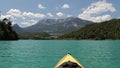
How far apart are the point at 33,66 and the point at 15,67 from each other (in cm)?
341

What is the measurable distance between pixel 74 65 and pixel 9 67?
21.6 meters

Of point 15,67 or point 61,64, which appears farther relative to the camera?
point 15,67

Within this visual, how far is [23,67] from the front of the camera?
→ 42.5 meters

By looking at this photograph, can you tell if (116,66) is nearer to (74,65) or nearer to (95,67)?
(95,67)

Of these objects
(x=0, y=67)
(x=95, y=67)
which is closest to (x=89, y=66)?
(x=95, y=67)

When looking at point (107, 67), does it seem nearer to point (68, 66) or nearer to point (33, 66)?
point (33, 66)

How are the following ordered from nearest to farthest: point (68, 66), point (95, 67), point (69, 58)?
point (68, 66)
point (69, 58)
point (95, 67)

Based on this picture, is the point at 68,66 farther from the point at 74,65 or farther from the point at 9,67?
the point at 9,67

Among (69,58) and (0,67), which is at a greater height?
(69,58)

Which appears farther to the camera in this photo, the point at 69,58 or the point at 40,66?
the point at 40,66

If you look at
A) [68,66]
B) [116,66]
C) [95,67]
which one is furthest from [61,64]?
[116,66]

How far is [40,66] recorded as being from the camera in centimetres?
4447

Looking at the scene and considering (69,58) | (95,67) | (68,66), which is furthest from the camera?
(95,67)

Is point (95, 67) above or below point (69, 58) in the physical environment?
below
